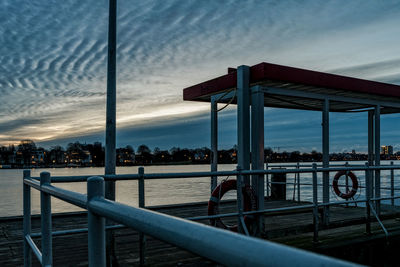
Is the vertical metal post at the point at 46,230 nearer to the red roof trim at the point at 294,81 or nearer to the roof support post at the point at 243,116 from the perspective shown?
the roof support post at the point at 243,116

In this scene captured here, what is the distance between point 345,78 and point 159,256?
4.72 metres

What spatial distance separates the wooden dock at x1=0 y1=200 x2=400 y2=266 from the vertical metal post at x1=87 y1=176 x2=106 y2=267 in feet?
10.3

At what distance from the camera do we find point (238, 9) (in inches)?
432

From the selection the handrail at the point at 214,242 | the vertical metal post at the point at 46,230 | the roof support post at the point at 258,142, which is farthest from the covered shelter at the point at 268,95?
the handrail at the point at 214,242

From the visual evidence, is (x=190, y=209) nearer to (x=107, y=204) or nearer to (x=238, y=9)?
(x=238, y=9)

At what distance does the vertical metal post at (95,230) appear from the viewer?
1060mm

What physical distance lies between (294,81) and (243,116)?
104 cm

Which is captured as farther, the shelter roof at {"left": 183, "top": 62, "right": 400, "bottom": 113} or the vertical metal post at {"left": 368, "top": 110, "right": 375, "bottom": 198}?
the vertical metal post at {"left": 368, "top": 110, "right": 375, "bottom": 198}

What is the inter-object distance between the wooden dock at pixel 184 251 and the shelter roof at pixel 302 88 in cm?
224

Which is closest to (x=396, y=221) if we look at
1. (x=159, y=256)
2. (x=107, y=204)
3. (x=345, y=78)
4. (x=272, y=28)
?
(x=345, y=78)

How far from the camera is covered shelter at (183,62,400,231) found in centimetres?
567

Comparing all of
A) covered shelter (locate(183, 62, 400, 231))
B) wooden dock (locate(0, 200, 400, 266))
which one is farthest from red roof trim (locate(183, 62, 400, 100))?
wooden dock (locate(0, 200, 400, 266))

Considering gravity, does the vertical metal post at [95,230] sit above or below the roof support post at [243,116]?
below

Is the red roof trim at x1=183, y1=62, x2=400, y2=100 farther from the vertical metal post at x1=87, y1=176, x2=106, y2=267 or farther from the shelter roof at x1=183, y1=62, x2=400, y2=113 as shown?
the vertical metal post at x1=87, y1=176, x2=106, y2=267
